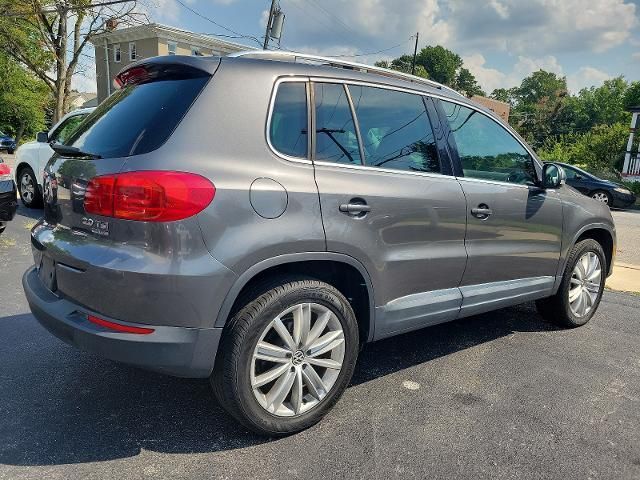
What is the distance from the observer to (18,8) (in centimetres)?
2253

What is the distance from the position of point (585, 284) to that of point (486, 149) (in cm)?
178

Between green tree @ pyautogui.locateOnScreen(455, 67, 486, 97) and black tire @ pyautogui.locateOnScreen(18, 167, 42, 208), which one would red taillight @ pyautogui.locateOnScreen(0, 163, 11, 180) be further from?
green tree @ pyautogui.locateOnScreen(455, 67, 486, 97)

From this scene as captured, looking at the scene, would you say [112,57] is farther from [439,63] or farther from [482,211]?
[439,63]

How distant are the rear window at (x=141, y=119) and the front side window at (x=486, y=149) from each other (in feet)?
5.83

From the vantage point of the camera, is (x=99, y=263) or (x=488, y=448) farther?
(x=488, y=448)

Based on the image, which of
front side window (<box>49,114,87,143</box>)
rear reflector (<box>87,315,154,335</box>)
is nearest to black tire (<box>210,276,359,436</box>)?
rear reflector (<box>87,315,154,335</box>)

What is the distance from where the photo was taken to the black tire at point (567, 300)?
14.4 ft

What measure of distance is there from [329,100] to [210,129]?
74cm

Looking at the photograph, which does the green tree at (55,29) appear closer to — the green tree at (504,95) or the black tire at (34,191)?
the black tire at (34,191)

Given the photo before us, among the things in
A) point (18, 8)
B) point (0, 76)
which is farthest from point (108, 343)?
point (0, 76)

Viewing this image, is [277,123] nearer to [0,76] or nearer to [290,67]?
[290,67]

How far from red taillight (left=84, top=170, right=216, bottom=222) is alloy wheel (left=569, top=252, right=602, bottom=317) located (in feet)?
11.2

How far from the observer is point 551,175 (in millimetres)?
4000

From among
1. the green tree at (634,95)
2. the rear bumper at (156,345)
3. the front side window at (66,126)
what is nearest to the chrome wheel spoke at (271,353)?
the rear bumper at (156,345)
